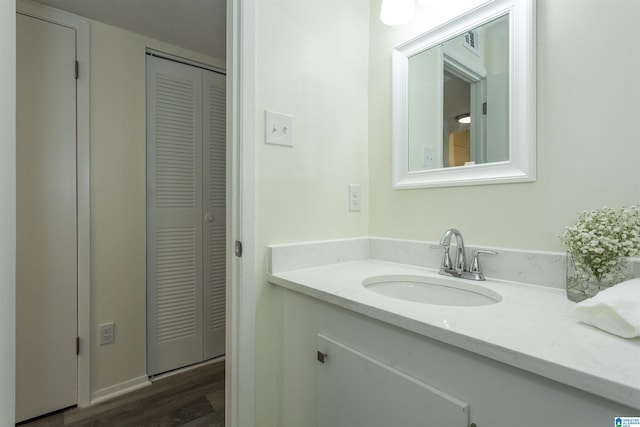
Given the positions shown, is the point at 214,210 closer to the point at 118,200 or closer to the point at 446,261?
the point at 118,200

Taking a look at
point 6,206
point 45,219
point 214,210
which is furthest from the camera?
point 214,210

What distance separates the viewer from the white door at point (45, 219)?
146cm

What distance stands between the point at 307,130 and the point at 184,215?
1.18 meters

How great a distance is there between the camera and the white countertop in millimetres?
420

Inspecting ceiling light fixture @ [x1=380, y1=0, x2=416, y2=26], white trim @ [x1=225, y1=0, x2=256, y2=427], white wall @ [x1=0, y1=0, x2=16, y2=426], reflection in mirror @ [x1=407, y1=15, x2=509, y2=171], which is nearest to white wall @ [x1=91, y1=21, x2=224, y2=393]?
white wall @ [x1=0, y1=0, x2=16, y2=426]

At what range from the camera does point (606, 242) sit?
66 cm

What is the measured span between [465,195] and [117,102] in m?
1.88

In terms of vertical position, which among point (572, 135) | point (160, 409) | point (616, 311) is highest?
point (572, 135)

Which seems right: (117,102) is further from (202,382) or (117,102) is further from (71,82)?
(202,382)

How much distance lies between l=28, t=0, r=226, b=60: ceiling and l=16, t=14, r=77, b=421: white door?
0.18 m

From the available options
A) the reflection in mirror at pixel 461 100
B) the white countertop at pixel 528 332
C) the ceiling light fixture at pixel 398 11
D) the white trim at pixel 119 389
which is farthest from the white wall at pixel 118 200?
the reflection in mirror at pixel 461 100

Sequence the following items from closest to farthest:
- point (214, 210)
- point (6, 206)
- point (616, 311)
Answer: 1. point (616, 311)
2. point (6, 206)
3. point (214, 210)

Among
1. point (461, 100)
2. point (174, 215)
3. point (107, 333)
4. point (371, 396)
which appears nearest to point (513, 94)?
point (461, 100)

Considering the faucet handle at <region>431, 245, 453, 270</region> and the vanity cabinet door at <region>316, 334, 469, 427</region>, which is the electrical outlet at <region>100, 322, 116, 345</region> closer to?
the vanity cabinet door at <region>316, 334, 469, 427</region>
